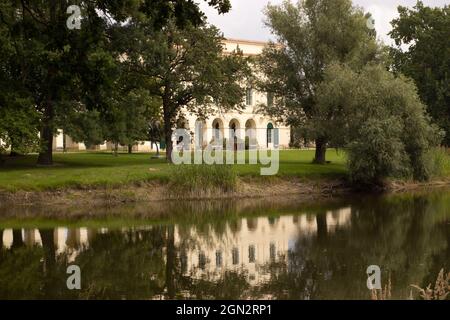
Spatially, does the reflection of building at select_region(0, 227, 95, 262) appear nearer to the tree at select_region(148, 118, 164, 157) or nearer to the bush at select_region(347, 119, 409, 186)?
the bush at select_region(347, 119, 409, 186)

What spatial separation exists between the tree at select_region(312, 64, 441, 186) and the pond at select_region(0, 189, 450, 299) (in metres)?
4.61

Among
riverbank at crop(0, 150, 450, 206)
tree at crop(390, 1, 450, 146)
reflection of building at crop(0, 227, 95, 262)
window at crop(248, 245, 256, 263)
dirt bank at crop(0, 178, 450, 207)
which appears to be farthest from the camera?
tree at crop(390, 1, 450, 146)

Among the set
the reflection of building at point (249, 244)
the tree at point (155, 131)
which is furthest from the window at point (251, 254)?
the tree at point (155, 131)

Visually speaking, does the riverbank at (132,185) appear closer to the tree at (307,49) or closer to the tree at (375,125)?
the tree at (375,125)

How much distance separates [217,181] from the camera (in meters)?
29.3

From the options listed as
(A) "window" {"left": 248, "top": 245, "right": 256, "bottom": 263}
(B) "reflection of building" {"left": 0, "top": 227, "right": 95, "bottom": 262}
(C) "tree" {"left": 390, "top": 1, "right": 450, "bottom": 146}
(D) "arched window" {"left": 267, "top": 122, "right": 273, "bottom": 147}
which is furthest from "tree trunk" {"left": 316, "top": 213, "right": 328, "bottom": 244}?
(D) "arched window" {"left": 267, "top": 122, "right": 273, "bottom": 147}

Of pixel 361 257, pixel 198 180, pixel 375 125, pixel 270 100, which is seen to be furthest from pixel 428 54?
pixel 361 257

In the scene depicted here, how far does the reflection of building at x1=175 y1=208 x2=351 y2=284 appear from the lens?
14.1 metres

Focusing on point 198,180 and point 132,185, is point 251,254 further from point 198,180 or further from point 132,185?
point 132,185

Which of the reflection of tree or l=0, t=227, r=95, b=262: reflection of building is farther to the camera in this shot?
l=0, t=227, r=95, b=262: reflection of building

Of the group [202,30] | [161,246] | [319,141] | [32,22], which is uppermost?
[202,30]
